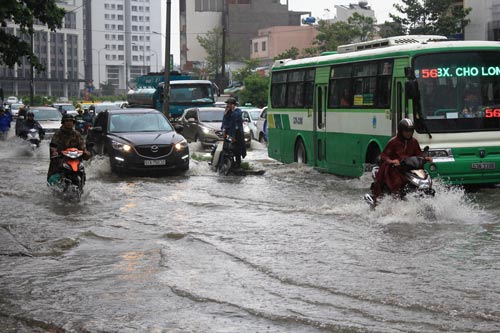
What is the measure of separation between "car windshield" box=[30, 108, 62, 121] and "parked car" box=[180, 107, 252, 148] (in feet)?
18.9

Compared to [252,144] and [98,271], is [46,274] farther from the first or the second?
[252,144]

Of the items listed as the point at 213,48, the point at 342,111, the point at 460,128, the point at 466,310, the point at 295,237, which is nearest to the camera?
the point at 466,310

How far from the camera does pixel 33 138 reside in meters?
30.2

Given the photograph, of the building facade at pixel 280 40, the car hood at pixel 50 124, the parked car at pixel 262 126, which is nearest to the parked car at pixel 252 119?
the parked car at pixel 262 126

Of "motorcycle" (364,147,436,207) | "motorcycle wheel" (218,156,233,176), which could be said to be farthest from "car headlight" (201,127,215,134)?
"motorcycle" (364,147,436,207)

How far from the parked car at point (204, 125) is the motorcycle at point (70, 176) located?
1588cm

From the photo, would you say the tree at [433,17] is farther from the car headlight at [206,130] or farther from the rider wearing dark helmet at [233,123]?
the rider wearing dark helmet at [233,123]

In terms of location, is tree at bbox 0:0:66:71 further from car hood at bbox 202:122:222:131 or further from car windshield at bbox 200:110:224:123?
car windshield at bbox 200:110:224:123

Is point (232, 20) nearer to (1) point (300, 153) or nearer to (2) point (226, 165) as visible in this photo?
(1) point (300, 153)

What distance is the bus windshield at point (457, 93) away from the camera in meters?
16.3

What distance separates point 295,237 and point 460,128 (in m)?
5.64

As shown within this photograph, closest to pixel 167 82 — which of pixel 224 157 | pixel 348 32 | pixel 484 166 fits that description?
pixel 224 157

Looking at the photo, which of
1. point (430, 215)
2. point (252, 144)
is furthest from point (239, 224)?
point (252, 144)

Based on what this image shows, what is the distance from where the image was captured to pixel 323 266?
9750 mm
